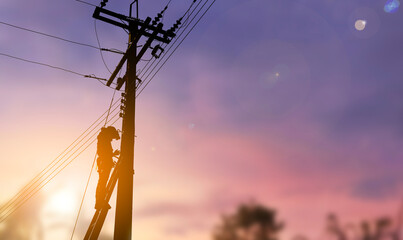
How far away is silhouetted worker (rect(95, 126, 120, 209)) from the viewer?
1050 cm

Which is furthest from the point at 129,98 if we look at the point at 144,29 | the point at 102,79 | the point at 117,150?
the point at 102,79

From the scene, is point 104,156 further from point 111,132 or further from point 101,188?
point 101,188

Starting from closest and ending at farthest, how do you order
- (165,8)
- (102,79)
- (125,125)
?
(125,125) → (165,8) → (102,79)

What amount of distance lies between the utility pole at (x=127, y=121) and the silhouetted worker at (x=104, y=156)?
528 mm

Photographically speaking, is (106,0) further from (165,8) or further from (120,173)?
(120,173)

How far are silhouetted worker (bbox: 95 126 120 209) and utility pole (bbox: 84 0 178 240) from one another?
20.8 inches

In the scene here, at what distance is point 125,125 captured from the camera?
10.3 m

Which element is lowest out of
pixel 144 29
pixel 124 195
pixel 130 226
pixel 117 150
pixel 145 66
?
pixel 130 226

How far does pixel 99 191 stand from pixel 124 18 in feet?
21.0

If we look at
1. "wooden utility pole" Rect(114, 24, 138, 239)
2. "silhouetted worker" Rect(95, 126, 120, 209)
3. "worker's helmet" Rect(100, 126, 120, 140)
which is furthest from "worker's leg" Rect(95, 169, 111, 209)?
"wooden utility pole" Rect(114, 24, 138, 239)

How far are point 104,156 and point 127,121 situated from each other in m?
1.50

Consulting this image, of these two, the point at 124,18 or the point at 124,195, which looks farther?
the point at 124,18

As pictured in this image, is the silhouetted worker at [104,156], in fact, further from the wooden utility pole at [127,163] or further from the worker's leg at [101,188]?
the wooden utility pole at [127,163]

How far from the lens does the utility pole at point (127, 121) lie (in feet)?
29.2
